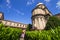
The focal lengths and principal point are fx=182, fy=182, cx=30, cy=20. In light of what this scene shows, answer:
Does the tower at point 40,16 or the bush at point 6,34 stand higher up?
the tower at point 40,16

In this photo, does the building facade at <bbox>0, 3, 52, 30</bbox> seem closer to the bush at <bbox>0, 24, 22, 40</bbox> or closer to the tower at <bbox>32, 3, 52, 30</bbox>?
the tower at <bbox>32, 3, 52, 30</bbox>

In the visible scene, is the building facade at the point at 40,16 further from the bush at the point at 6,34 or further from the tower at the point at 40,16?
the bush at the point at 6,34

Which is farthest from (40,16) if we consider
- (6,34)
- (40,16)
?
(6,34)

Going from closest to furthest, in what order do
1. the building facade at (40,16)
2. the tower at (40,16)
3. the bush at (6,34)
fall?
1. the bush at (6,34)
2. the building facade at (40,16)
3. the tower at (40,16)

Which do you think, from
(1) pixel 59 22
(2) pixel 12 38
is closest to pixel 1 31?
(2) pixel 12 38

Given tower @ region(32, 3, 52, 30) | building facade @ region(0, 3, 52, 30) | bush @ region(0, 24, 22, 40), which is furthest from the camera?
tower @ region(32, 3, 52, 30)

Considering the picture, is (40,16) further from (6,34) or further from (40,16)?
(6,34)

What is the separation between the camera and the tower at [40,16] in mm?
84438

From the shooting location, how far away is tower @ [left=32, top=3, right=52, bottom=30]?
84.4m

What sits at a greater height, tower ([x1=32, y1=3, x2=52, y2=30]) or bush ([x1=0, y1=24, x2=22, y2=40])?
tower ([x1=32, y1=3, x2=52, y2=30])

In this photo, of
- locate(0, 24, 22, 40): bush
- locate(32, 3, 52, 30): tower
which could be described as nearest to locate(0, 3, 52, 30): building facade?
locate(32, 3, 52, 30): tower

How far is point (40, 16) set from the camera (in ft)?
285

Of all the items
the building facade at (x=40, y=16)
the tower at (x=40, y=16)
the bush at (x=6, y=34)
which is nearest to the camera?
the bush at (x=6, y=34)

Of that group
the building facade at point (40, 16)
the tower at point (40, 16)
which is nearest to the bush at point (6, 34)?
the building facade at point (40, 16)
